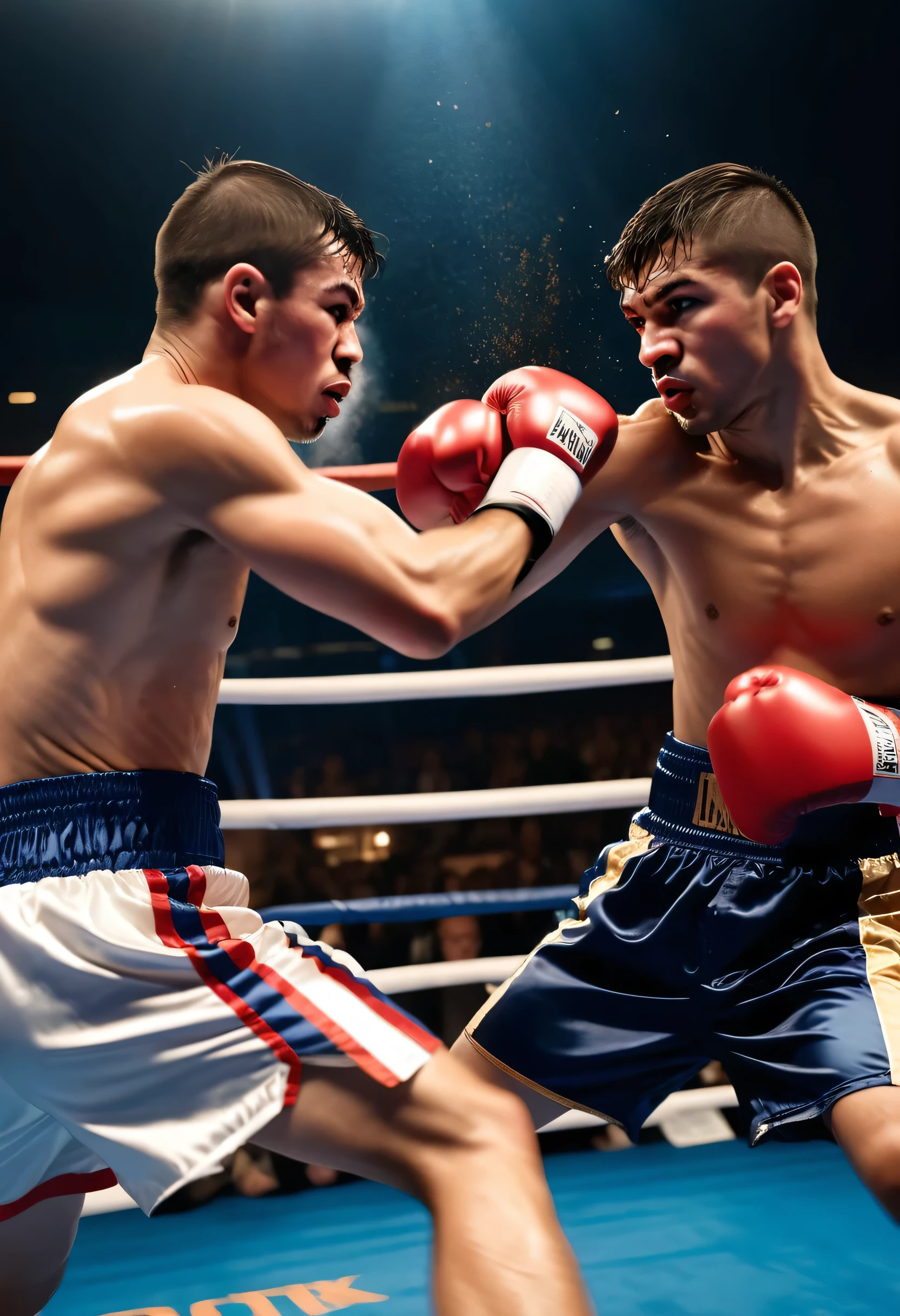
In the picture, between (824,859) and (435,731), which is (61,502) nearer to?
(824,859)

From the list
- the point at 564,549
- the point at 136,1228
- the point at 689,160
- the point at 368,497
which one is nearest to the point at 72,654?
the point at 368,497

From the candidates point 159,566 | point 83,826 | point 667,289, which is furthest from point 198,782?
point 667,289

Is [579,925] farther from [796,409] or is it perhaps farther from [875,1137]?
[796,409]

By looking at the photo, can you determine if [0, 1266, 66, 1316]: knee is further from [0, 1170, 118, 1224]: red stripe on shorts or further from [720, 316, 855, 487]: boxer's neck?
[720, 316, 855, 487]: boxer's neck

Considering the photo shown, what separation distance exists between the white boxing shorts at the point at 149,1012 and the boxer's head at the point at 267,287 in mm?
545

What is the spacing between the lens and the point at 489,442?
1422mm

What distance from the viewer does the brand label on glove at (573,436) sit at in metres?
1.35

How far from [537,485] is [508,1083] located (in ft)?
2.67

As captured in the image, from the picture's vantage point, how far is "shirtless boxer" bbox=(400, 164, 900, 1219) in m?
1.35

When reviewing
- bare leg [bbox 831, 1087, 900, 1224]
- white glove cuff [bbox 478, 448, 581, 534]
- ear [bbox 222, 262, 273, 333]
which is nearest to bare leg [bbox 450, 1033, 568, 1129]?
bare leg [bbox 831, 1087, 900, 1224]

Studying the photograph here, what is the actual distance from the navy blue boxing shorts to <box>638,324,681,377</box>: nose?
546mm

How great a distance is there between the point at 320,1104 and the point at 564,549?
92cm

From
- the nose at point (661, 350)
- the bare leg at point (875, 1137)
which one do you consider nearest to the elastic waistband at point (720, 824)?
the bare leg at point (875, 1137)

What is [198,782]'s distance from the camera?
45.9 inches
